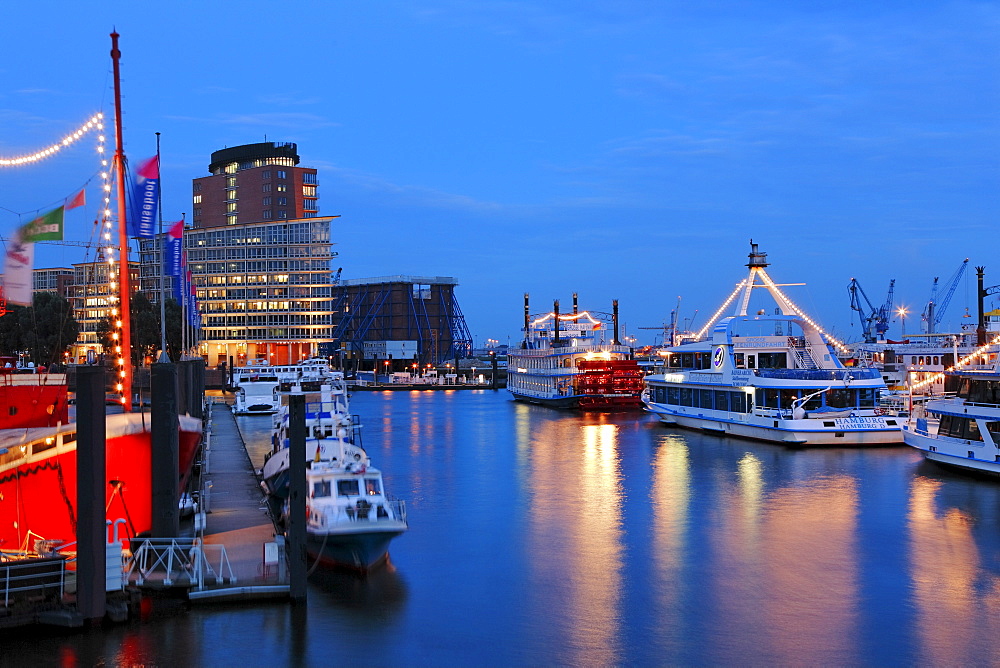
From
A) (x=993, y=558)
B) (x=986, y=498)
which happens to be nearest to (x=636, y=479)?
(x=986, y=498)

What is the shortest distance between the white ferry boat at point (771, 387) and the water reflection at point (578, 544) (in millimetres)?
8629

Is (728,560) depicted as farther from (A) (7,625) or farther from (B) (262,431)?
(B) (262,431)

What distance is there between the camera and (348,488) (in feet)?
84.6

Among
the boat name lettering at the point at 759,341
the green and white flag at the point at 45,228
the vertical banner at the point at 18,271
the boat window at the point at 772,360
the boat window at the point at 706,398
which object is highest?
the green and white flag at the point at 45,228

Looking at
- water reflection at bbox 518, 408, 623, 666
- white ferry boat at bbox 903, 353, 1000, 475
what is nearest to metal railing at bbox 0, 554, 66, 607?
water reflection at bbox 518, 408, 623, 666

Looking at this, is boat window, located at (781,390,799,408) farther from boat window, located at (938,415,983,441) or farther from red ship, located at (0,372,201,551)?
red ship, located at (0,372,201,551)

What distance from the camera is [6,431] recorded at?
2245cm

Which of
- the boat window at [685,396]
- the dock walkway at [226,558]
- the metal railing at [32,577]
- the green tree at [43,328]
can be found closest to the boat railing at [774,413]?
the boat window at [685,396]

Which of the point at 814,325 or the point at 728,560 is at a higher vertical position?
the point at 814,325

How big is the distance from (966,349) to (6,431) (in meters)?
81.3

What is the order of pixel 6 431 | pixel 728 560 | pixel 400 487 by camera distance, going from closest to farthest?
pixel 6 431, pixel 728 560, pixel 400 487

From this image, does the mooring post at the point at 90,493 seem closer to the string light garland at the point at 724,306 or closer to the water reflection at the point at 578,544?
the water reflection at the point at 578,544

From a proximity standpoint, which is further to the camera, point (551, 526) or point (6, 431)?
point (551, 526)

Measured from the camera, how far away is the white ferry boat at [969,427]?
39.6 m
